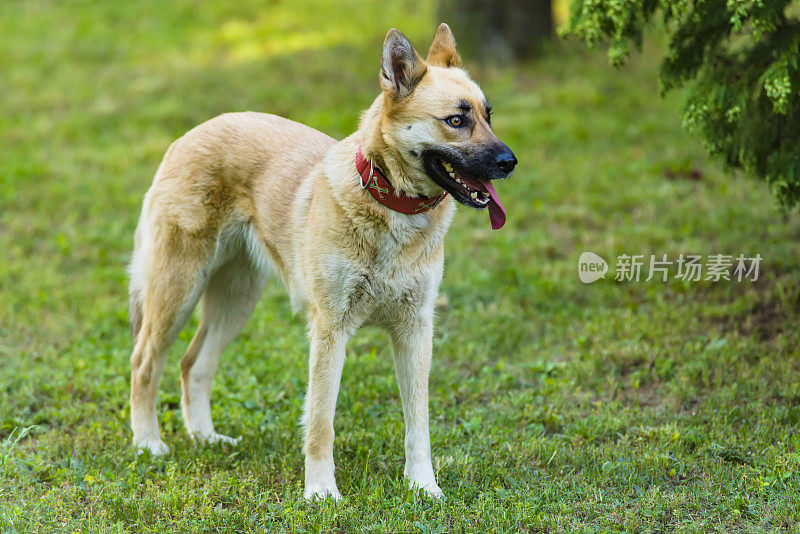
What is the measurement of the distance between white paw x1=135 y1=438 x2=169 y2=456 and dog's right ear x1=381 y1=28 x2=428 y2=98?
252 cm

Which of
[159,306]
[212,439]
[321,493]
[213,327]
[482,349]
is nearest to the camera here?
[321,493]

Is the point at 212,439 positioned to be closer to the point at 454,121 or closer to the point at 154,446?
the point at 154,446

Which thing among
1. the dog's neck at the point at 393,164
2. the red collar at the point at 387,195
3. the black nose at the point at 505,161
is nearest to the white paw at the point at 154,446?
the red collar at the point at 387,195

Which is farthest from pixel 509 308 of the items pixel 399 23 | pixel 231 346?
pixel 399 23

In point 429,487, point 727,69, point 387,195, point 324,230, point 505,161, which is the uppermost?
point 727,69

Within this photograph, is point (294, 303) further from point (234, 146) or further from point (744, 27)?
point (744, 27)

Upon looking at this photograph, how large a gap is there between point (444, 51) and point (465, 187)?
92 centimetres

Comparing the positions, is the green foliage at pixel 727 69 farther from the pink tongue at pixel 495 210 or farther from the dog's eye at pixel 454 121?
the pink tongue at pixel 495 210

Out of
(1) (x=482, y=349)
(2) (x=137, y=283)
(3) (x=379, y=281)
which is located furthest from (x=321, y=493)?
(1) (x=482, y=349)

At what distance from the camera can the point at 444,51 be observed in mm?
4496

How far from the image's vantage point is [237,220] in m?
4.88

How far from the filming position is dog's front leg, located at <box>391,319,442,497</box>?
14.3ft

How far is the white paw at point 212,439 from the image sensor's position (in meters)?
5.01

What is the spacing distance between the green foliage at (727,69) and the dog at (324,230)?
1.39 metres
